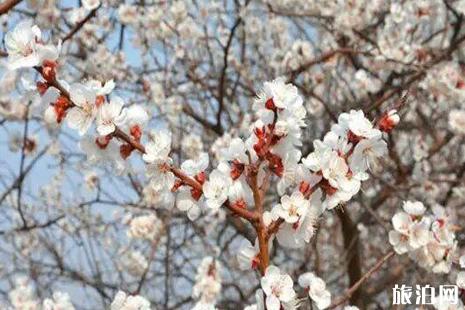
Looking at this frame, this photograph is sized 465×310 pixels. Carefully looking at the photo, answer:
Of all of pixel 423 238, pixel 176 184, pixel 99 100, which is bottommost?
pixel 176 184

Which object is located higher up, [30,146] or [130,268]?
[30,146]

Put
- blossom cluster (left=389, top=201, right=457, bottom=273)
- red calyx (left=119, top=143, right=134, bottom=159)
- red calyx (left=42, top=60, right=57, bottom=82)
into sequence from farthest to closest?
1. blossom cluster (left=389, top=201, right=457, bottom=273)
2. red calyx (left=119, top=143, right=134, bottom=159)
3. red calyx (left=42, top=60, right=57, bottom=82)

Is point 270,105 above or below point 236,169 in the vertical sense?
above

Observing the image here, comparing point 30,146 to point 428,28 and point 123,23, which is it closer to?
point 123,23

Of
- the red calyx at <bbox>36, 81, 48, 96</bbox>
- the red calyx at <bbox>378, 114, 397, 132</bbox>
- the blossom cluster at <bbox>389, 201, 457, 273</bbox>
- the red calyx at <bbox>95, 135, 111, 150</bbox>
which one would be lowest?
the red calyx at <bbox>95, 135, 111, 150</bbox>

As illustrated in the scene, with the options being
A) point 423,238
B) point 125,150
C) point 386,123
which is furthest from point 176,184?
point 423,238

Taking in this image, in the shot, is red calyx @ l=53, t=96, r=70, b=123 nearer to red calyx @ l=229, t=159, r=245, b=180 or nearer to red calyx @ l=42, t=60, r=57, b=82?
red calyx @ l=42, t=60, r=57, b=82

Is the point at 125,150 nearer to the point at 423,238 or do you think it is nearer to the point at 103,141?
the point at 103,141

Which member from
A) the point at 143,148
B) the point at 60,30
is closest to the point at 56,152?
the point at 60,30

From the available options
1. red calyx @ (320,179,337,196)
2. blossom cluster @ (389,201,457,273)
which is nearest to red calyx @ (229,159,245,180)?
red calyx @ (320,179,337,196)

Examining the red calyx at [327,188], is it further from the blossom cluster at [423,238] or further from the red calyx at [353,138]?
the blossom cluster at [423,238]

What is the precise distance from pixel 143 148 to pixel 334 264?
4.79m

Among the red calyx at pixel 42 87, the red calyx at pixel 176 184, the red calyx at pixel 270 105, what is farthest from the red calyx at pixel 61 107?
the red calyx at pixel 270 105

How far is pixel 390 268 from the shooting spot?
607 cm
